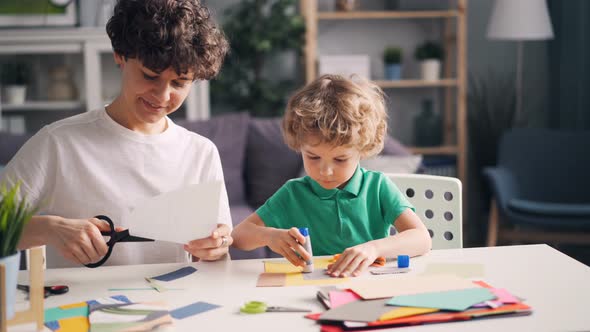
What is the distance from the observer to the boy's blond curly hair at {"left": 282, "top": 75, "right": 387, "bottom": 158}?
1573 mm

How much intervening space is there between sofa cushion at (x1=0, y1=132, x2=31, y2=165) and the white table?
2301 millimetres

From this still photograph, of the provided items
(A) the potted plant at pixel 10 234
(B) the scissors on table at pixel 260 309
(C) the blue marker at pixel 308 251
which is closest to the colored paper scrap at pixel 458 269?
(C) the blue marker at pixel 308 251

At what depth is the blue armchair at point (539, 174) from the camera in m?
3.80

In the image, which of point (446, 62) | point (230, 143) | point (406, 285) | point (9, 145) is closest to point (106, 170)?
point (406, 285)

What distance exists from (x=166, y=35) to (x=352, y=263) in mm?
585

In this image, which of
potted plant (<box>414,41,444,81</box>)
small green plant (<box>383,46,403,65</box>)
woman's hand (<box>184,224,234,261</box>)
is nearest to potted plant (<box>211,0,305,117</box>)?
small green plant (<box>383,46,403,65</box>)

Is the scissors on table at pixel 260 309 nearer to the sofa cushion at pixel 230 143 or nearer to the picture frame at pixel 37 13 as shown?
the sofa cushion at pixel 230 143

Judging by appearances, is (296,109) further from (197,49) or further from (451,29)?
(451,29)

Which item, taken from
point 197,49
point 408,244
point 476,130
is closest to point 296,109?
point 197,49

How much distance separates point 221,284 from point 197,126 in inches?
96.1

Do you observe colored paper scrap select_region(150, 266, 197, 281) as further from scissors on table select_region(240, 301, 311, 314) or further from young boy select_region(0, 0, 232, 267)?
scissors on table select_region(240, 301, 311, 314)

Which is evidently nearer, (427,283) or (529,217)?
(427,283)

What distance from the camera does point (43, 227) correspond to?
54.5 inches

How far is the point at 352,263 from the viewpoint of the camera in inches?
55.4
